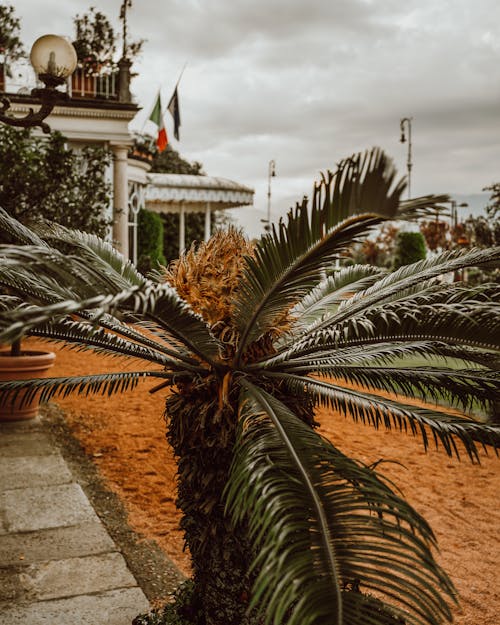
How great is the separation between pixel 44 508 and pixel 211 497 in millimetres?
2593

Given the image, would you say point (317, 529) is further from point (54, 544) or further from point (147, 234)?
point (147, 234)

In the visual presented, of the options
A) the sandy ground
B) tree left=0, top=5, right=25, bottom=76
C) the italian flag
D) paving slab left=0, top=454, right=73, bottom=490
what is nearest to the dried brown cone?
the sandy ground

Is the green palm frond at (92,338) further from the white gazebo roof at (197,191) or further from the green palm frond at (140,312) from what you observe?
the white gazebo roof at (197,191)

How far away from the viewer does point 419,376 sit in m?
2.81

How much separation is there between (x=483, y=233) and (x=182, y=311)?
13788 millimetres

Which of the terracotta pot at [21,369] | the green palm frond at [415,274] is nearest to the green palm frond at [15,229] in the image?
the green palm frond at [415,274]

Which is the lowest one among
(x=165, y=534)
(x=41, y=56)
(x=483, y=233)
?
(x=165, y=534)

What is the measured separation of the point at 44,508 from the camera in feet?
15.6

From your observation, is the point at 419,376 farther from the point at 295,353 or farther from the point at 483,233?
the point at 483,233

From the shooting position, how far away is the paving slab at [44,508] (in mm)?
4469

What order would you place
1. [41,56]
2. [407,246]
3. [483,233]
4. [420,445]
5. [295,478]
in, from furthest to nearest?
[407,246] → [483,233] → [420,445] → [41,56] → [295,478]

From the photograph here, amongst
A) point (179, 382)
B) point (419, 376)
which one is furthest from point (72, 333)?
point (419, 376)

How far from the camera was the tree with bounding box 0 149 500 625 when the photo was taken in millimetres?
1835

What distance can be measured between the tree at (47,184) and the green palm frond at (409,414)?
23.1 feet
